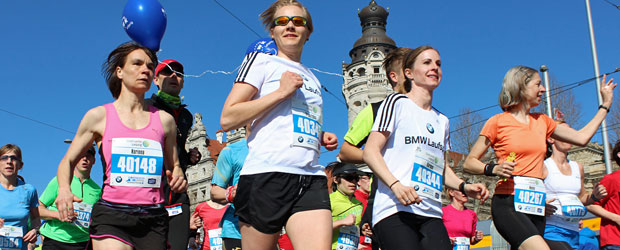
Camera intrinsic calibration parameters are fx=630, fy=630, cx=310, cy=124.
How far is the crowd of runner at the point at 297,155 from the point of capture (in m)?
3.69

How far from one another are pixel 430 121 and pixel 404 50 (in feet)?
3.64

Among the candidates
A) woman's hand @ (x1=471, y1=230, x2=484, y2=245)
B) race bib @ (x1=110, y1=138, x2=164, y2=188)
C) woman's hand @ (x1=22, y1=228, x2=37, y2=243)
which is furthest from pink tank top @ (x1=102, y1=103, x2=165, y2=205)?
woman's hand @ (x1=471, y1=230, x2=484, y2=245)

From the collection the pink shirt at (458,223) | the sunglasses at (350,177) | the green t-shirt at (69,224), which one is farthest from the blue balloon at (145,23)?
the pink shirt at (458,223)

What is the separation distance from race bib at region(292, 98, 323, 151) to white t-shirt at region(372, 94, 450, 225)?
0.56 metres

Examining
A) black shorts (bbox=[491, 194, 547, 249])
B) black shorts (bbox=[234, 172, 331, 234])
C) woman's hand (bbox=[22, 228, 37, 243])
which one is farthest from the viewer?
woman's hand (bbox=[22, 228, 37, 243])

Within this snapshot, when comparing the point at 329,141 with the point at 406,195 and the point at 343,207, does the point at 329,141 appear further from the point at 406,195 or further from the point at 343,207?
the point at 343,207

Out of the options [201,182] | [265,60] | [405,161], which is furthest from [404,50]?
[201,182]

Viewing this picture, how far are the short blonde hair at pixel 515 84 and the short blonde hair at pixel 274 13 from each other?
2.31 meters

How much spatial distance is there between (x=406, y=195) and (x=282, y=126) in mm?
871

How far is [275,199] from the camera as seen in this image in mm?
3611

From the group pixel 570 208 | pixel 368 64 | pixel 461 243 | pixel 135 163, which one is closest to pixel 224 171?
pixel 135 163

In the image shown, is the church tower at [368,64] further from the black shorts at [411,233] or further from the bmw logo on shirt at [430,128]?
the black shorts at [411,233]

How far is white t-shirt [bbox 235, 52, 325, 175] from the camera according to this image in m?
3.71

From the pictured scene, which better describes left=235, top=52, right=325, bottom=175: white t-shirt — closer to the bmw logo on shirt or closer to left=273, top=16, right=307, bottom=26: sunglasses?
left=273, top=16, right=307, bottom=26: sunglasses
